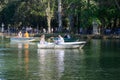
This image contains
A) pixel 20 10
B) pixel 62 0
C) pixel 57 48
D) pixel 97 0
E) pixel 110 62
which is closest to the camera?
pixel 110 62

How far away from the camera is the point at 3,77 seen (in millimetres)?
31406

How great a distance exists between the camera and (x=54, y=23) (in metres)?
128

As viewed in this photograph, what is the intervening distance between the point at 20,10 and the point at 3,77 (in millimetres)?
97362

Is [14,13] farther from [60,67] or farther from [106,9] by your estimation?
[60,67]

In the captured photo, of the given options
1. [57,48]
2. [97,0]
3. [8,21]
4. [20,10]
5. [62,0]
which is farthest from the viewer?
[8,21]

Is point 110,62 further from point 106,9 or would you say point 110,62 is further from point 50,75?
point 106,9

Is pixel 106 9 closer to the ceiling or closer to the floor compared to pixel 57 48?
closer to the ceiling

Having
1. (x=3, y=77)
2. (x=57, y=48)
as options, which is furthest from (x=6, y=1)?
(x=3, y=77)

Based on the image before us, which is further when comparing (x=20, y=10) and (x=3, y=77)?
(x=20, y=10)

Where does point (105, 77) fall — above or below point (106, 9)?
below

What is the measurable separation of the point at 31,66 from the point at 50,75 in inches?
249

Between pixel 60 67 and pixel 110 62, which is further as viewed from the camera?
pixel 110 62

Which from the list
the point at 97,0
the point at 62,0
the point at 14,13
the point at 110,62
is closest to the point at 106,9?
the point at 97,0

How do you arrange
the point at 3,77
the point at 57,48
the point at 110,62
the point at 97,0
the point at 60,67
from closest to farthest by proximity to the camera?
the point at 3,77
the point at 60,67
the point at 110,62
the point at 57,48
the point at 97,0
